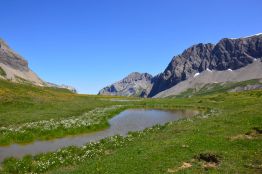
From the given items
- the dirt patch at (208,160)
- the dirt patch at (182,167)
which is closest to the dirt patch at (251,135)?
the dirt patch at (208,160)

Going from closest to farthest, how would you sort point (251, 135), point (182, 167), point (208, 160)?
point (182, 167) → point (208, 160) → point (251, 135)

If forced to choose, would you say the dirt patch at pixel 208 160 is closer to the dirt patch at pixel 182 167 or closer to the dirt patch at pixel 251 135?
the dirt patch at pixel 182 167

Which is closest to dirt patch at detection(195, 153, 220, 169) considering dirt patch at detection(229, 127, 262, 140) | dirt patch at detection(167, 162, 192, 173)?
dirt patch at detection(167, 162, 192, 173)

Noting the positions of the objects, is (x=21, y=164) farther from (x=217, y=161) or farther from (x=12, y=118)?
(x=12, y=118)

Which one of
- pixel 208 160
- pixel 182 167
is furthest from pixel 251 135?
pixel 182 167

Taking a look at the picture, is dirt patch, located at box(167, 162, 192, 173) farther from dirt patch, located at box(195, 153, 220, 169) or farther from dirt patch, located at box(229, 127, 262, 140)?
dirt patch, located at box(229, 127, 262, 140)

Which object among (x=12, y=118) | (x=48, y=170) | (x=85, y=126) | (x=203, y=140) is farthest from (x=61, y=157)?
(x=12, y=118)

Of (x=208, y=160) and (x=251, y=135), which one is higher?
(x=251, y=135)

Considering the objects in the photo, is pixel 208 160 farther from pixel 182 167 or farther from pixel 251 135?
pixel 251 135

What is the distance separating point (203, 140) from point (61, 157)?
12.6 metres

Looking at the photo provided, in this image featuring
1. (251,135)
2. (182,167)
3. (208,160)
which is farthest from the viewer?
(251,135)

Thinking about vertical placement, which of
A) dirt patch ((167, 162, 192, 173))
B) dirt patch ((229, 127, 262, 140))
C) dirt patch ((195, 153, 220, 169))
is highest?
dirt patch ((229, 127, 262, 140))

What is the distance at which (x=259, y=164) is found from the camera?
21.8 meters

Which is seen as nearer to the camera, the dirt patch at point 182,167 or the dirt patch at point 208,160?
the dirt patch at point 182,167
